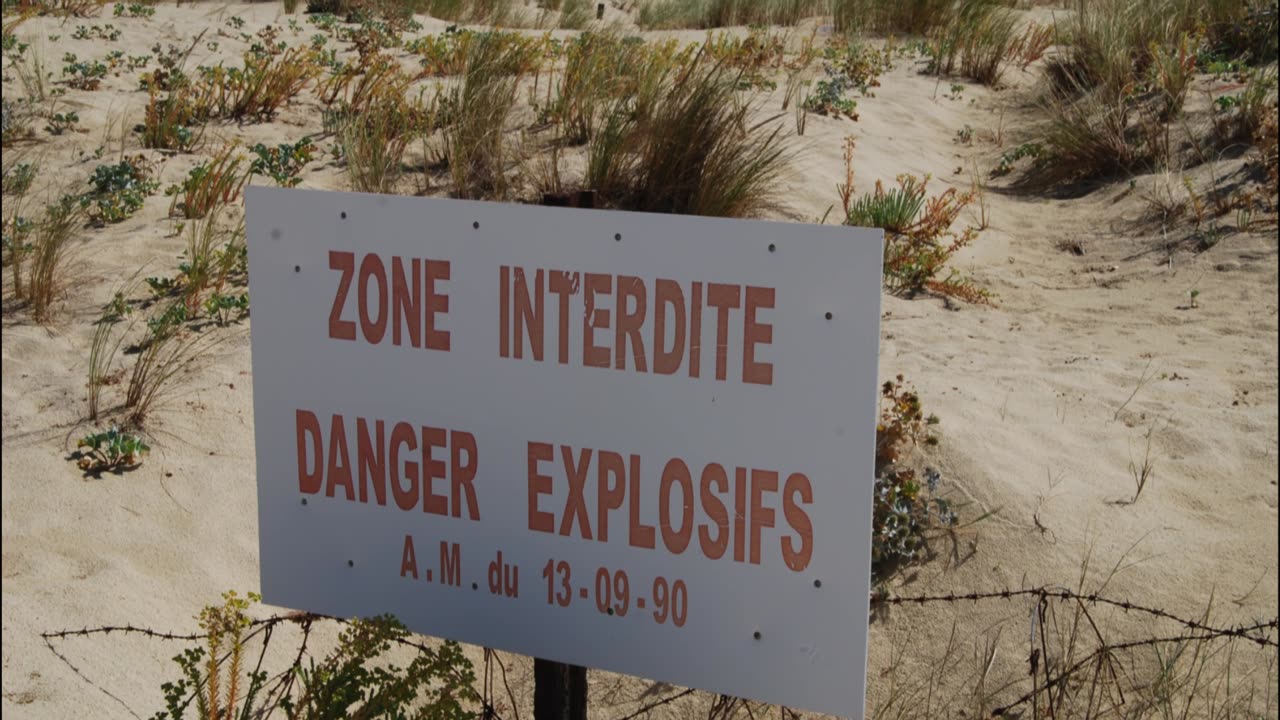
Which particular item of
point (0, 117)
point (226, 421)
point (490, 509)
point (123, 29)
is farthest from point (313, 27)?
point (490, 509)

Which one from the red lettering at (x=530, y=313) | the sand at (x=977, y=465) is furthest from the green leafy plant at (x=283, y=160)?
the red lettering at (x=530, y=313)

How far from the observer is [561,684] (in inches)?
86.8

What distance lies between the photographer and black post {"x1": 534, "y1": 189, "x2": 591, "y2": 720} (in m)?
2.19

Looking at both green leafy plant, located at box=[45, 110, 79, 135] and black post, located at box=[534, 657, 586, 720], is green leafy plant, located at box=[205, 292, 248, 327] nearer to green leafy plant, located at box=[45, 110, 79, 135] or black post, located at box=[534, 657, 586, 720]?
green leafy plant, located at box=[45, 110, 79, 135]

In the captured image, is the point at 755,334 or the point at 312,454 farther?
the point at 312,454

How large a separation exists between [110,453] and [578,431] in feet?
8.01

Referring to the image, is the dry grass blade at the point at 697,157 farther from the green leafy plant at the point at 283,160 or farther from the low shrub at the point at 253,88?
the low shrub at the point at 253,88

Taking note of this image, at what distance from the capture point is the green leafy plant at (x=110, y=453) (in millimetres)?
3766

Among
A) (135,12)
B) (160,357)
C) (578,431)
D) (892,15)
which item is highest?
(892,15)

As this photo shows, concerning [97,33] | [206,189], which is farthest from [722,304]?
[97,33]

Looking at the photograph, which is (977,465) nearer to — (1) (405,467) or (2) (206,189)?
(1) (405,467)

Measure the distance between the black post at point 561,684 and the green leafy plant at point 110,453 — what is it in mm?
2146

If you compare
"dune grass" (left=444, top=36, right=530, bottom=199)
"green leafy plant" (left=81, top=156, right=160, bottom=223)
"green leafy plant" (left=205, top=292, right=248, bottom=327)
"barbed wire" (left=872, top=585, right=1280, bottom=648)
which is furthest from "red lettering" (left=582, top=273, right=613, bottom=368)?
"green leafy plant" (left=81, top=156, right=160, bottom=223)

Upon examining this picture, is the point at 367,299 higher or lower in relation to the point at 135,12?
lower
